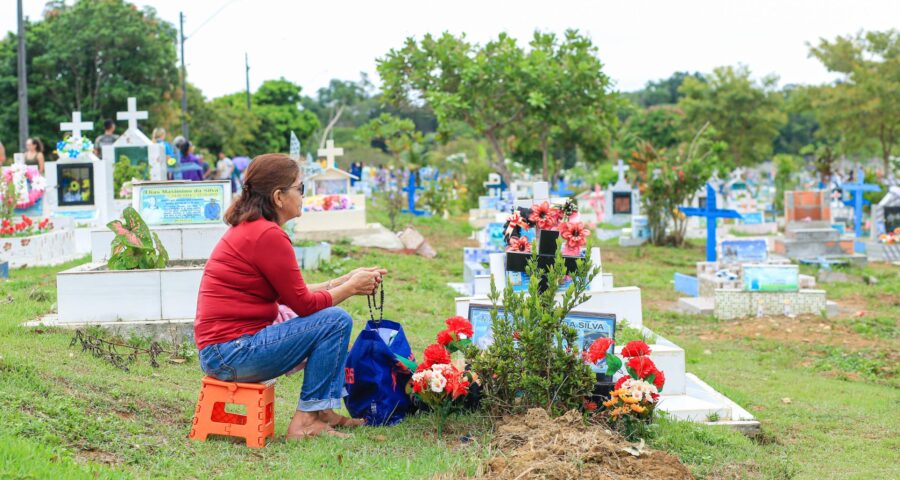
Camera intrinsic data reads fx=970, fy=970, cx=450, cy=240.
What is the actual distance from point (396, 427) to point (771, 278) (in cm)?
834

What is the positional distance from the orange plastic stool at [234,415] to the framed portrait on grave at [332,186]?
15.6 m

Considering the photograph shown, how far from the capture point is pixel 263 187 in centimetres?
493

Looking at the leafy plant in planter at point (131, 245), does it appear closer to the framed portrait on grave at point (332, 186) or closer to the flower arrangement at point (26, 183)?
the flower arrangement at point (26, 183)

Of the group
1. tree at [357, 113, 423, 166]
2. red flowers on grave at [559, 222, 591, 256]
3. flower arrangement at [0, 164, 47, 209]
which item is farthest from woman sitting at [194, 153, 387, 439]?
tree at [357, 113, 423, 166]

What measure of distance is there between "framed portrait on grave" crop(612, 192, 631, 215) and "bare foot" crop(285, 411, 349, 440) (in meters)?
21.2

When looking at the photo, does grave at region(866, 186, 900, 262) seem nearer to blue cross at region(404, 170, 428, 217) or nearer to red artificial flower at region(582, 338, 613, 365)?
blue cross at region(404, 170, 428, 217)

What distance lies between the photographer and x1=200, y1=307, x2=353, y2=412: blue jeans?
190 inches

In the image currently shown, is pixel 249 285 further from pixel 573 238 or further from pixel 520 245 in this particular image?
pixel 520 245

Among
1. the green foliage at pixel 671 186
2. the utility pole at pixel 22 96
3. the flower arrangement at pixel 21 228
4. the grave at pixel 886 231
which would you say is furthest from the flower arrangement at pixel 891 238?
the utility pole at pixel 22 96

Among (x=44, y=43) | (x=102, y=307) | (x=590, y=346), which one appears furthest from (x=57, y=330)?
(x=44, y=43)

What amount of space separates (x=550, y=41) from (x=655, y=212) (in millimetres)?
4640

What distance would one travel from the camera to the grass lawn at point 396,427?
171 inches

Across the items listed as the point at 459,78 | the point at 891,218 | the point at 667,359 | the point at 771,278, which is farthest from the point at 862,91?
the point at 667,359

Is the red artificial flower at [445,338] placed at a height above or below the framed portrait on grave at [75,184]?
below
